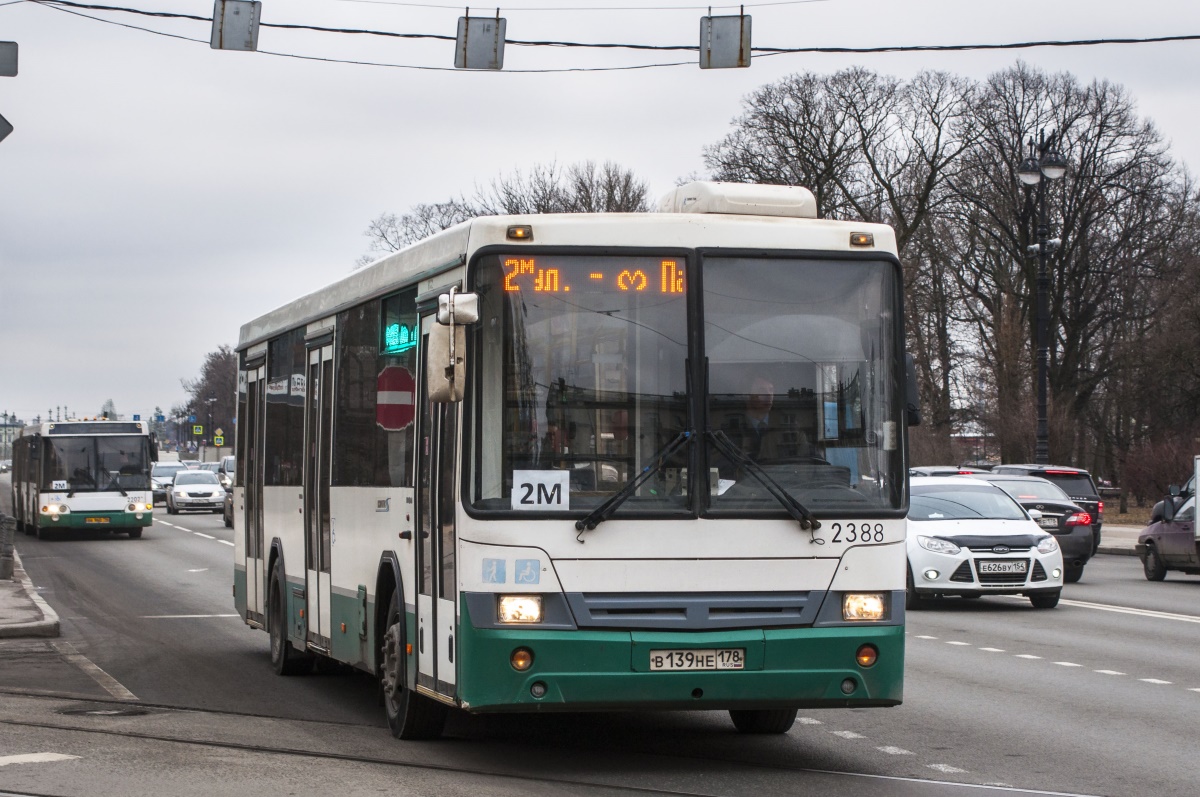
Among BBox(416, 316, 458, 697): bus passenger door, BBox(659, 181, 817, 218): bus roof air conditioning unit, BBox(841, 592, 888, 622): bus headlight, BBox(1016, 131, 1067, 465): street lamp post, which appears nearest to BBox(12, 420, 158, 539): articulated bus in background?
BBox(1016, 131, 1067, 465): street lamp post

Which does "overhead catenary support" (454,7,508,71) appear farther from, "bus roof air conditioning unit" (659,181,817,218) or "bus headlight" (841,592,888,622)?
"bus headlight" (841,592,888,622)

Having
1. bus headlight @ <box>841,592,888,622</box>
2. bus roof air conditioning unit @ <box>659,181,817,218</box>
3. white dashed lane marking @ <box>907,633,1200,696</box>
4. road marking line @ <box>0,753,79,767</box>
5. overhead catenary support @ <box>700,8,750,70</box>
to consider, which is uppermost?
overhead catenary support @ <box>700,8,750,70</box>

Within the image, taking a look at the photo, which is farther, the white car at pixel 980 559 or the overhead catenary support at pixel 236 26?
the white car at pixel 980 559

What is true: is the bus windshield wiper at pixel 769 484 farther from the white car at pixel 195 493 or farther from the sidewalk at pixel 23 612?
the white car at pixel 195 493

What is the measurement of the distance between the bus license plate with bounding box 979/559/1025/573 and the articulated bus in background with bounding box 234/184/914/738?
1132 centimetres

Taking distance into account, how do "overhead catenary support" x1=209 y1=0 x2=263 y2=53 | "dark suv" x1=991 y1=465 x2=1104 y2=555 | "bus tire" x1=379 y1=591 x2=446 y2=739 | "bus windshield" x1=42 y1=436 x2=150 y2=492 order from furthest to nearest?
"bus windshield" x1=42 y1=436 x2=150 y2=492 → "dark suv" x1=991 y1=465 x2=1104 y2=555 → "overhead catenary support" x1=209 y1=0 x2=263 y2=53 → "bus tire" x1=379 y1=591 x2=446 y2=739

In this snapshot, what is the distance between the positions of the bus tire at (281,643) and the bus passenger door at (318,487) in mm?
1007

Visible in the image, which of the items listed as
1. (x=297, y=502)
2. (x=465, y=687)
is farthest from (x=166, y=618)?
(x=465, y=687)

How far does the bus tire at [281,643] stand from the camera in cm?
1332

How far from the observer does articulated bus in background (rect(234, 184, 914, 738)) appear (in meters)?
8.31

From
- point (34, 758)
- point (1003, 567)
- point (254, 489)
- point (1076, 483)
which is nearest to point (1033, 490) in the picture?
point (1076, 483)

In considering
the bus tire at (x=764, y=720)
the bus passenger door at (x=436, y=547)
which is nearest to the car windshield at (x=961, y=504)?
the bus tire at (x=764, y=720)

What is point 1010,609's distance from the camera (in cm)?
2016

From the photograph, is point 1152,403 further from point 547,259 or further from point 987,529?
point 547,259
